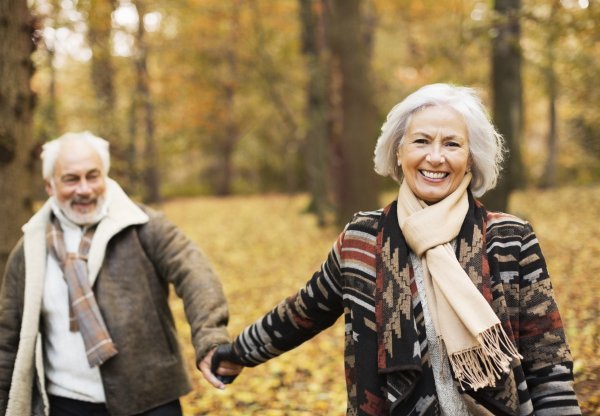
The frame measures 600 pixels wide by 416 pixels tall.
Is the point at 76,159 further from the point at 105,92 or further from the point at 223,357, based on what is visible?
the point at 105,92

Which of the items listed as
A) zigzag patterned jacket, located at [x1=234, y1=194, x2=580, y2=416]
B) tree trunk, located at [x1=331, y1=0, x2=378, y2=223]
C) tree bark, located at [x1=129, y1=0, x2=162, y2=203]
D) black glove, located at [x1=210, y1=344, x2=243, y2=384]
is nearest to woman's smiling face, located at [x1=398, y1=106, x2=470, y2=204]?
Result: zigzag patterned jacket, located at [x1=234, y1=194, x2=580, y2=416]

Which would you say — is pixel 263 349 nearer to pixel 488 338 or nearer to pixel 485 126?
pixel 488 338

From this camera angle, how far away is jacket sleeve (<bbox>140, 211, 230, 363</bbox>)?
2928 mm

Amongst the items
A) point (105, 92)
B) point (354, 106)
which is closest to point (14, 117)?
point (105, 92)

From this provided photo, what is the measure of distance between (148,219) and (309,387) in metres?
2.68

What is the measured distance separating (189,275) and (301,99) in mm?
19937

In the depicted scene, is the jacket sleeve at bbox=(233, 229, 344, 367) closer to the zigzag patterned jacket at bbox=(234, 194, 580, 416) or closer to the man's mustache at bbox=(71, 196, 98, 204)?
the zigzag patterned jacket at bbox=(234, 194, 580, 416)

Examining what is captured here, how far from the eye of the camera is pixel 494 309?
207 cm

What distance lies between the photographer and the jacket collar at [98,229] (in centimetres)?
289

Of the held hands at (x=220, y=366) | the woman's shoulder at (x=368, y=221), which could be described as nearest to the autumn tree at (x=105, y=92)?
the held hands at (x=220, y=366)

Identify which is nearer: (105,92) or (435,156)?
(435,156)

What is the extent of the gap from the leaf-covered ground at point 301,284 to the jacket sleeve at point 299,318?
2102 mm

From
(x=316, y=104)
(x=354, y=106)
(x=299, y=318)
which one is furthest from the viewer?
(x=316, y=104)

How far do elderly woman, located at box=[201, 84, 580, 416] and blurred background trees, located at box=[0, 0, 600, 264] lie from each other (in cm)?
310
